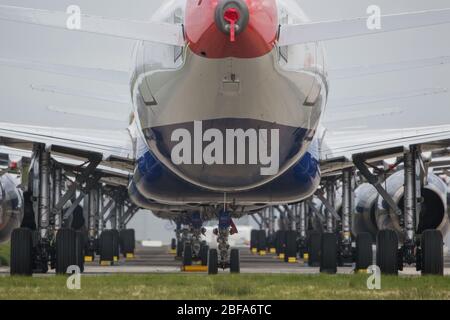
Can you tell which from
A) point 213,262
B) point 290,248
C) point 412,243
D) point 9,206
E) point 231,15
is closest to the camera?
point 231,15

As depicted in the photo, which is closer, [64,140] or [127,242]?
→ [64,140]

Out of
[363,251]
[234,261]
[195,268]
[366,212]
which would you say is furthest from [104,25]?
[366,212]

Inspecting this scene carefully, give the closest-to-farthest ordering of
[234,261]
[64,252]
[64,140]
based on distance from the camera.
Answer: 1. [64,252]
2. [64,140]
3. [234,261]

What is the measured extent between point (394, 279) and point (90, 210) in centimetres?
2132

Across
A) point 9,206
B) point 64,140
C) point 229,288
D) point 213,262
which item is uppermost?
point 64,140

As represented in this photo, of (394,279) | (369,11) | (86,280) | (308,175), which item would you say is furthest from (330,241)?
(369,11)

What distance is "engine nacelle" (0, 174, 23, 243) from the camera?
107 feet

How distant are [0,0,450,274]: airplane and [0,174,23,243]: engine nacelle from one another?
8.11 metres

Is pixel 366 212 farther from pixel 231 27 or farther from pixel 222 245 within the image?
pixel 231 27

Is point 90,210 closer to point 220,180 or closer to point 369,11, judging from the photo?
point 220,180

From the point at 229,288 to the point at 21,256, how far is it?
6.72 m

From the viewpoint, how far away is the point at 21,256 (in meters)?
20.7

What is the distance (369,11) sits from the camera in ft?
44.4

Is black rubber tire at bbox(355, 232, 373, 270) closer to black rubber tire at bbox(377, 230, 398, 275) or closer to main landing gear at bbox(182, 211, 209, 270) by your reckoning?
black rubber tire at bbox(377, 230, 398, 275)
